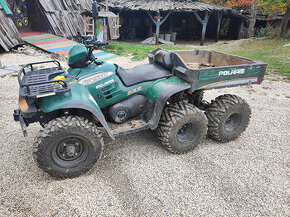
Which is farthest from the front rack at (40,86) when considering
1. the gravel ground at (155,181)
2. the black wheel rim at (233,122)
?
the black wheel rim at (233,122)

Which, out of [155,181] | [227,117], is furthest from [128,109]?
[227,117]

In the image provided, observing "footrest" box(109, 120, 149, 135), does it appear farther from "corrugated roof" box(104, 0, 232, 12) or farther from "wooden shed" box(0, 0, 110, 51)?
"corrugated roof" box(104, 0, 232, 12)

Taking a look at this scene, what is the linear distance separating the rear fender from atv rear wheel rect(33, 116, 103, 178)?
94cm

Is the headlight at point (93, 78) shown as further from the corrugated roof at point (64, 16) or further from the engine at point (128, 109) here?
the corrugated roof at point (64, 16)

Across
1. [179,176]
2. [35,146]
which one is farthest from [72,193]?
[179,176]

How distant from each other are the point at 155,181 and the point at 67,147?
1.32m

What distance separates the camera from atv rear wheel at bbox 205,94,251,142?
392 centimetres

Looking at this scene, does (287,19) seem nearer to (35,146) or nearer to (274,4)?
(274,4)

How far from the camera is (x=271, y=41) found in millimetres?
15484

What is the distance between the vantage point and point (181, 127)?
3662 mm

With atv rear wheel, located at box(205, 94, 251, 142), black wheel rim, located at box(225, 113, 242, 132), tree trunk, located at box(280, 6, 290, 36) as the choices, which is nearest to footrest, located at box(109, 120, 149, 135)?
atv rear wheel, located at box(205, 94, 251, 142)

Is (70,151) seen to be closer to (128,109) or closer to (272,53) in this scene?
(128,109)

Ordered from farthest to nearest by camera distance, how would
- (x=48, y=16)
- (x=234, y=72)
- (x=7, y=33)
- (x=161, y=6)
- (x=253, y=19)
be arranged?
(x=253, y=19)
(x=161, y=6)
(x=48, y=16)
(x=7, y=33)
(x=234, y=72)

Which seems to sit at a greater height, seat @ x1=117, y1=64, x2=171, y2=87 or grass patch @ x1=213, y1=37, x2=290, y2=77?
seat @ x1=117, y1=64, x2=171, y2=87
